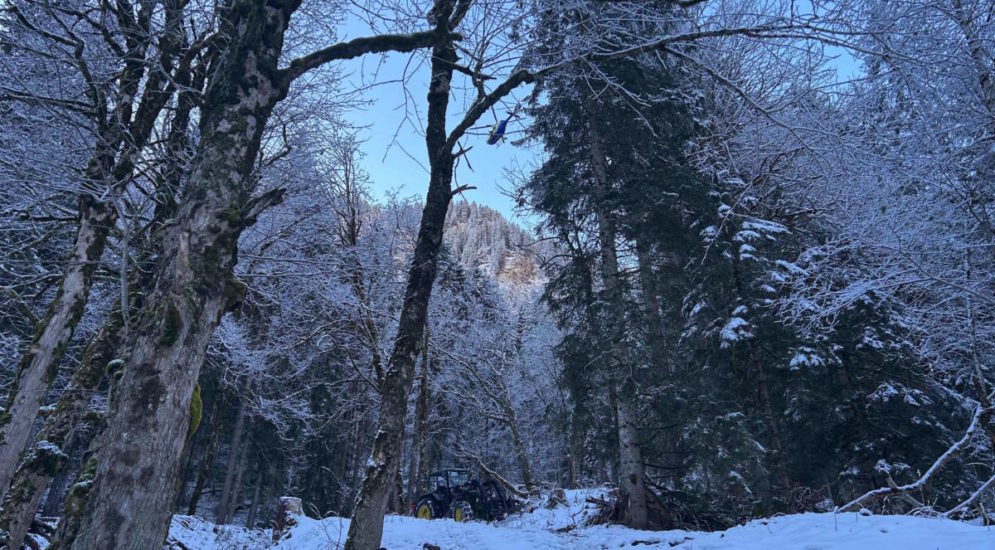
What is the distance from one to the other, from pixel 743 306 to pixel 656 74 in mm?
5671

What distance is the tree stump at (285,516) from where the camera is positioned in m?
10.2

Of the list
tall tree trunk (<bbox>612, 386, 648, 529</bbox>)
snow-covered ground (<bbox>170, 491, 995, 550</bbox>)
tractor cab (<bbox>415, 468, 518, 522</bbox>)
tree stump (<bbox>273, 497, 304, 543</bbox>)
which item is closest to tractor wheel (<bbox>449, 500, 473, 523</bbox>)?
tractor cab (<bbox>415, 468, 518, 522</bbox>)

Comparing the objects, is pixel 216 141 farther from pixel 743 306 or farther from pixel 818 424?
pixel 818 424

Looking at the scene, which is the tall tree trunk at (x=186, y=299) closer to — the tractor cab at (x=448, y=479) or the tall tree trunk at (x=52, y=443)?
the tall tree trunk at (x=52, y=443)

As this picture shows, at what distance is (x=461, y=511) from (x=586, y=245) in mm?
8656

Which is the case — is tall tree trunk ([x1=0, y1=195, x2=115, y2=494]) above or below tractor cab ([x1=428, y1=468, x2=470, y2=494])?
above

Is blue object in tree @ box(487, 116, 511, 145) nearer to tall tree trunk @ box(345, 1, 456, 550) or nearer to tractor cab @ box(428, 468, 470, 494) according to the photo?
tall tree trunk @ box(345, 1, 456, 550)

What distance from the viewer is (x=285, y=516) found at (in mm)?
10648

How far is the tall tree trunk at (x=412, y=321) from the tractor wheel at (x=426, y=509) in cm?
1111

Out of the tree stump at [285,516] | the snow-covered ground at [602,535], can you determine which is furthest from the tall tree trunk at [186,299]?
the tree stump at [285,516]

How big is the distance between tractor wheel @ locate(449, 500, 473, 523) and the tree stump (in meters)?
4.66

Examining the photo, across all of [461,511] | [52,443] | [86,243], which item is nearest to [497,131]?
[86,243]

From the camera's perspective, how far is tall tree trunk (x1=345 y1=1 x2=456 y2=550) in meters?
4.51

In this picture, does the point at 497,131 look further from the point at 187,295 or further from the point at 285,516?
the point at 285,516
